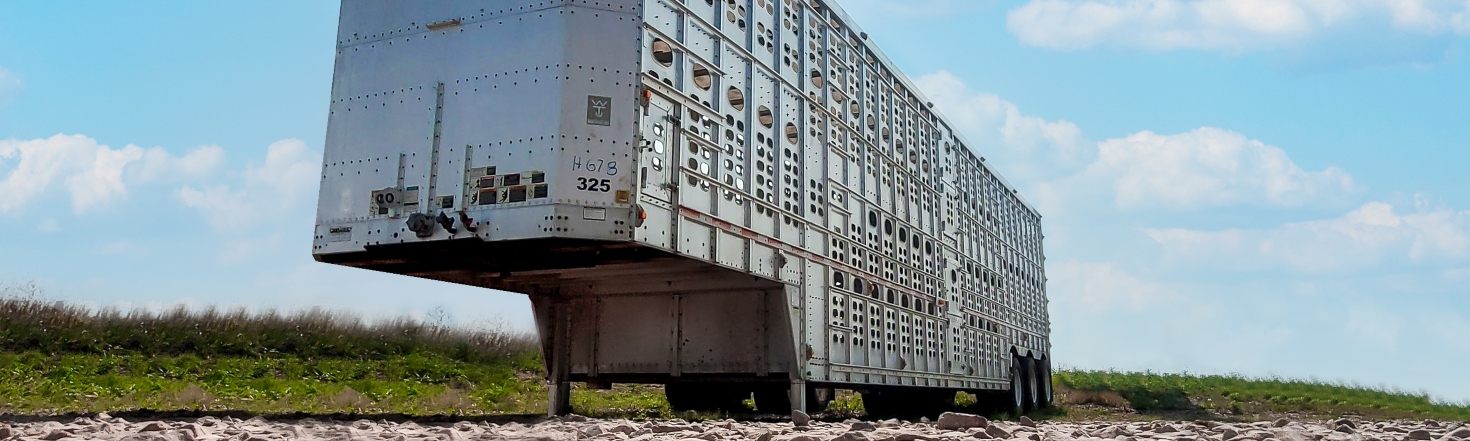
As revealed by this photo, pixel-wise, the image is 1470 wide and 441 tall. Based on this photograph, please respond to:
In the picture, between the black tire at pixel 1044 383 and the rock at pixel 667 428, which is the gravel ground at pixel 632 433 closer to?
the rock at pixel 667 428

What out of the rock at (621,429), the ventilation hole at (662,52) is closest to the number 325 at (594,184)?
the ventilation hole at (662,52)

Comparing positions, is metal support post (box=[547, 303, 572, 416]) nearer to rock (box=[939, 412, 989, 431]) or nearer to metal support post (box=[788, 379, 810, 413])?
metal support post (box=[788, 379, 810, 413])

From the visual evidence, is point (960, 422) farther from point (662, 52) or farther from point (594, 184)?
point (662, 52)

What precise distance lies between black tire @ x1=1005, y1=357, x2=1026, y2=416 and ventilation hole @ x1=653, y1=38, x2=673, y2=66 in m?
14.2

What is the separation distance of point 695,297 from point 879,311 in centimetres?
326

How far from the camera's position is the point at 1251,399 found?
28391mm

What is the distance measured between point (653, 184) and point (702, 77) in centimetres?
190

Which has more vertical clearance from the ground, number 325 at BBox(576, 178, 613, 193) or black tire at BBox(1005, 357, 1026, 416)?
number 325 at BBox(576, 178, 613, 193)

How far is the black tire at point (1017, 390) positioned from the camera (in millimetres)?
22062

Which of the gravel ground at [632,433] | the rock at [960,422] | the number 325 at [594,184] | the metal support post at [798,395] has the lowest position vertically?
the gravel ground at [632,433]

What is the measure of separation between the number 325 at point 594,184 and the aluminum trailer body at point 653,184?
0.8 inches

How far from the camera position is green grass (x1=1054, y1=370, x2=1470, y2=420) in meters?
24.7

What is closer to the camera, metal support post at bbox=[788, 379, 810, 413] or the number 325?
the number 325

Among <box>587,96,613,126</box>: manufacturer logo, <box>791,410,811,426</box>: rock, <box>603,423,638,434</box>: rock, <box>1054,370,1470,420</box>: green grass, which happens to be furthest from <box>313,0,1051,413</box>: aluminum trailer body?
<box>1054,370,1470,420</box>: green grass
